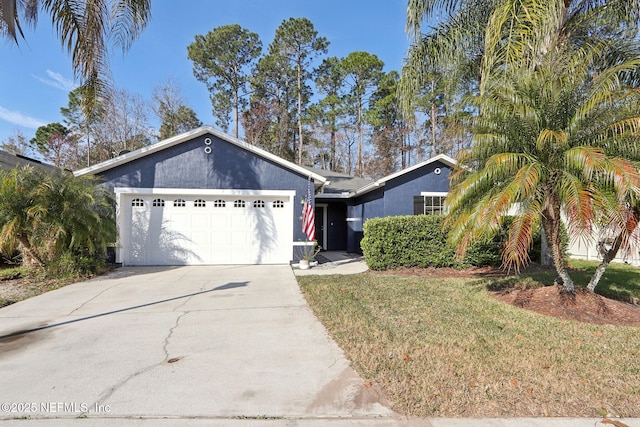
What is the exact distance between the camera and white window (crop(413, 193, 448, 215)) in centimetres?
1224

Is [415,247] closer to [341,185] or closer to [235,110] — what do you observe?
[341,185]

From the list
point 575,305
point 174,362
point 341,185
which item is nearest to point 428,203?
point 341,185

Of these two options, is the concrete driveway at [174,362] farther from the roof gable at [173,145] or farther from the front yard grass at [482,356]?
the roof gable at [173,145]

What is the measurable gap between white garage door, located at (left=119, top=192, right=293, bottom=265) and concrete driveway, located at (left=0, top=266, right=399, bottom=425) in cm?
368

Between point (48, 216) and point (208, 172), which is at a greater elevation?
point (208, 172)

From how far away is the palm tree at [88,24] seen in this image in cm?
665

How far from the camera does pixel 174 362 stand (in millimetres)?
3645

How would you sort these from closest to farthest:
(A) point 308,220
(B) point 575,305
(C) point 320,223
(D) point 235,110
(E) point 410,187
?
(B) point 575,305, (A) point 308,220, (E) point 410,187, (C) point 320,223, (D) point 235,110

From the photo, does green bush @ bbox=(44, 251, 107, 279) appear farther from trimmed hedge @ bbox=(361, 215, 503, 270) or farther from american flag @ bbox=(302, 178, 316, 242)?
trimmed hedge @ bbox=(361, 215, 503, 270)

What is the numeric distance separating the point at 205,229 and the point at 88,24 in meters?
5.96

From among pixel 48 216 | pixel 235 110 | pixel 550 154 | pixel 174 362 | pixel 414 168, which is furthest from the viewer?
pixel 235 110

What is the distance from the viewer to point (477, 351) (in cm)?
380

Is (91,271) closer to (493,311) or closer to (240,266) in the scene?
(240,266)

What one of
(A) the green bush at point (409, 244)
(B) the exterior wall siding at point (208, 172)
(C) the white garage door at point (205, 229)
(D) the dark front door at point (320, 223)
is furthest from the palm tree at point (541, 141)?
(D) the dark front door at point (320, 223)
